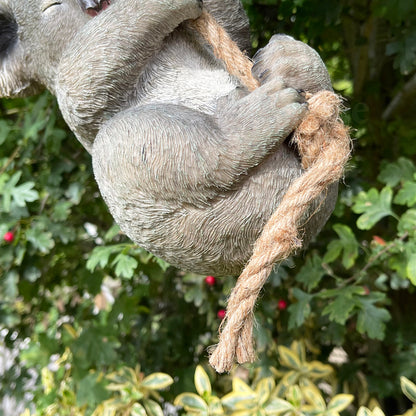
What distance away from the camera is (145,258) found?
40.7 inches

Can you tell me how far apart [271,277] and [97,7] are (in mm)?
724

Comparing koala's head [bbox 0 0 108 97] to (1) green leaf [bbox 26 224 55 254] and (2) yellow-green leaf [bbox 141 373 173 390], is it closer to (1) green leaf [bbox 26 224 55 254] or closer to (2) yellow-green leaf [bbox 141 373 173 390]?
(1) green leaf [bbox 26 224 55 254]

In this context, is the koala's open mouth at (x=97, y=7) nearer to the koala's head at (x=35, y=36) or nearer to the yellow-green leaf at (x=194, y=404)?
the koala's head at (x=35, y=36)

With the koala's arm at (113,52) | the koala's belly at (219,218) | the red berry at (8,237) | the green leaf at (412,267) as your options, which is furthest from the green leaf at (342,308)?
the red berry at (8,237)

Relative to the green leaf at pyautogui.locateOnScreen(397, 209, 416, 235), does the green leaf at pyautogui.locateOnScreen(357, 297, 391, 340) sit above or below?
below

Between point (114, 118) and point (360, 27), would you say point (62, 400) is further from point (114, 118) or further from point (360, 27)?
point (360, 27)

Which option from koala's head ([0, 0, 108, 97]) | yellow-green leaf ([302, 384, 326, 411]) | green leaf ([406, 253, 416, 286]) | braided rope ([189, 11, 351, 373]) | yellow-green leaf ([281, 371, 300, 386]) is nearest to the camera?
braided rope ([189, 11, 351, 373])

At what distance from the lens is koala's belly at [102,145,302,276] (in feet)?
1.58

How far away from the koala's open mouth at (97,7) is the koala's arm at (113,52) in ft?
0.21

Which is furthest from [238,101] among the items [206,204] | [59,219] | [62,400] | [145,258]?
[62,400]

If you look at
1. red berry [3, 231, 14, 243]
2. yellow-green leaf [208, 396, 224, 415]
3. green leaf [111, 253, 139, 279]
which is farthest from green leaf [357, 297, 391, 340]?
red berry [3, 231, 14, 243]

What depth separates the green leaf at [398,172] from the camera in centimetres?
102

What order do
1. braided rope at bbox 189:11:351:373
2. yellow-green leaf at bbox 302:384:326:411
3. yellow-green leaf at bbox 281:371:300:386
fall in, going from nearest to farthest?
braided rope at bbox 189:11:351:373 < yellow-green leaf at bbox 302:384:326:411 < yellow-green leaf at bbox 281:371:300:386

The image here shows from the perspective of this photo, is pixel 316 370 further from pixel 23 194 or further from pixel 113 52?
pixel 113 52
